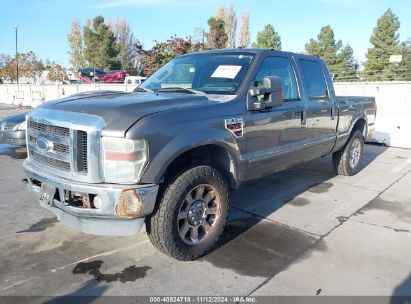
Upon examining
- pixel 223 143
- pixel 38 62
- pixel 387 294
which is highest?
pixel 38 62

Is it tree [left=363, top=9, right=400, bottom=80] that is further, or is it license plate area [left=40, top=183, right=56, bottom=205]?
tree [left=363, top=9, right=400, bottom=80]

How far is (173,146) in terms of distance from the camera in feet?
10.2

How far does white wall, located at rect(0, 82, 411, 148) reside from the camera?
9.84 metres

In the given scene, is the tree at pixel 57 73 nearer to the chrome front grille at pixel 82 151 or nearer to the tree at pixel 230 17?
the tree at pixel 230 17

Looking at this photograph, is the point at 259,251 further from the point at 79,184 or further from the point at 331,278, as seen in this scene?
the point at 79,184

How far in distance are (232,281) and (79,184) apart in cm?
151

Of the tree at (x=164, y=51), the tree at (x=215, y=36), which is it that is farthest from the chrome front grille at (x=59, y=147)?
the tree at (x=215, y=36)

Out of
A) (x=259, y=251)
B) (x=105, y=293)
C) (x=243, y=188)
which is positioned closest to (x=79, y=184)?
(x=105, y=293)

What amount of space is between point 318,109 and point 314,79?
1.55 feet

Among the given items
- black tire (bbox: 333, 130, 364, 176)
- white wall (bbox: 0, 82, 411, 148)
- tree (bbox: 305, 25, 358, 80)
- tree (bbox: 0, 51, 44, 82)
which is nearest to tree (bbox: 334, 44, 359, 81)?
tree (bbox: 305, 25, 358, 80)

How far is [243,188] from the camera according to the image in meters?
5.78

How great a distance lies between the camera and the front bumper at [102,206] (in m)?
2.93

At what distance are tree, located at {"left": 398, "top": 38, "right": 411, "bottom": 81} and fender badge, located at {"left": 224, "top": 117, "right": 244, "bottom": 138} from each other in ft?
101

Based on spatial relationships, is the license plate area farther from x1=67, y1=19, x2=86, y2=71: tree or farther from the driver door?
x1=67, y1=19, x2=86, y2=71: tree
